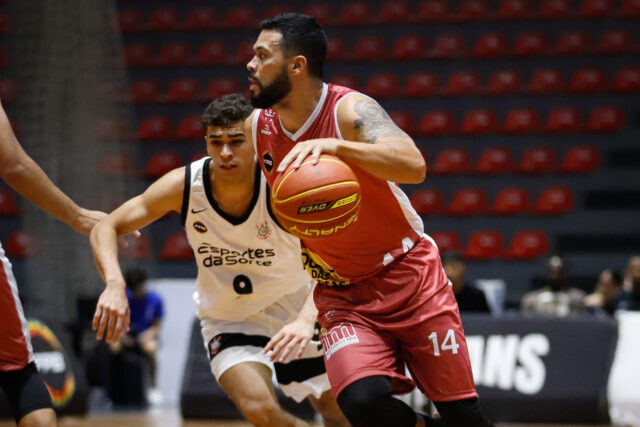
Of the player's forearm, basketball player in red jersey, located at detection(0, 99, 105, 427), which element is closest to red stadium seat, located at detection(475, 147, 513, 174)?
the player's forearm

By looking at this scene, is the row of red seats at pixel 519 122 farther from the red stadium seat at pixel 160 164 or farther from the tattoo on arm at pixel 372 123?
the tattoo on arm at pixel 372 123

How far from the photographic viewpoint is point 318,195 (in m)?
3.24

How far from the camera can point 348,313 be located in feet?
12.2

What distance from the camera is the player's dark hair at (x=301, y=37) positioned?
142 inches

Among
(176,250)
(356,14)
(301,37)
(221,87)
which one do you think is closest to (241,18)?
(221,87)

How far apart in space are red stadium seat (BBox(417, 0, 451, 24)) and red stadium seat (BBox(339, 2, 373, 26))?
0.93 meters

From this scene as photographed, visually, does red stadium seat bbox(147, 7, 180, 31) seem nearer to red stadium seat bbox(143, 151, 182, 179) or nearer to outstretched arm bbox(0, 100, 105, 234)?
red stadium seat bbox(143, 151, 182, 179)

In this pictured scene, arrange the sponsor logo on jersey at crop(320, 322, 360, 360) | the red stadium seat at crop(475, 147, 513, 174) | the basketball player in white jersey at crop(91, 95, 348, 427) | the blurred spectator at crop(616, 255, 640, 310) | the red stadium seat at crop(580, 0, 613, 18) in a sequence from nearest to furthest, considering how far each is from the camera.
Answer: the sponsor logo on jersey at crop(320, 322, 360, 360)
the basketball player in white jersey at crop(91, 95, 348, 427)
the blurred spectator at crop(616, 255, 640, 310)
the red stadium seat at crop(475, 147, 513, 174)
the red stadium seat at crop(580, 0, 613, 18)

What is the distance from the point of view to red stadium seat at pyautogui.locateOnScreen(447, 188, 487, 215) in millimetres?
13570

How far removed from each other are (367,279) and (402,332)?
264mm

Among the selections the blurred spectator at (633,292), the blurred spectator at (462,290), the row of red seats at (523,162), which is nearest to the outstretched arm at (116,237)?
the blurred spectator at (462,290)

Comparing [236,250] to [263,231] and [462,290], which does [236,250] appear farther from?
[462,290]

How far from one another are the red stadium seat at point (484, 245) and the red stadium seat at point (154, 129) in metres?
5.45

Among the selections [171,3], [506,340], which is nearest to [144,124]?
[171,3]
